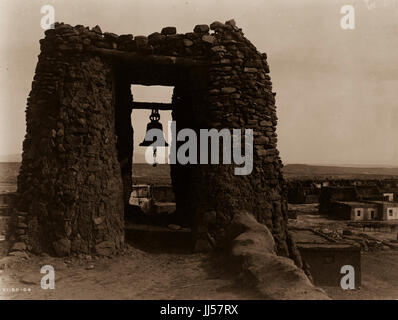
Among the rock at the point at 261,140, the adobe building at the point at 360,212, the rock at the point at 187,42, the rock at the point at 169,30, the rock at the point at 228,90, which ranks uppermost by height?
the rock at the point at 169,30

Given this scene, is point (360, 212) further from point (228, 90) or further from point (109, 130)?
point (109, 130)

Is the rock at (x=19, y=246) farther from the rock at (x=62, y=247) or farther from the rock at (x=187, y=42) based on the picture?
the rock at (x=187, y=42)

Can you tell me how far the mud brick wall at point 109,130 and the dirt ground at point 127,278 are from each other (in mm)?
432

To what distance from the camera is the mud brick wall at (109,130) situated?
695 centimetres

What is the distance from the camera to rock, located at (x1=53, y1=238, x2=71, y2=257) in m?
6.80

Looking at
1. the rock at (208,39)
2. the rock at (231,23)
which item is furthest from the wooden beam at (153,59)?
the rock at (231,23)

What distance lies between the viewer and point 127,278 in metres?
Answer: 6.02

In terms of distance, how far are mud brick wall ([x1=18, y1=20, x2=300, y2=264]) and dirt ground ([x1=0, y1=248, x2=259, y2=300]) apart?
43 cm

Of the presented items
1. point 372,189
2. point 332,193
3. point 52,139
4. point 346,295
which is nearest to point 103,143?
point 52,139

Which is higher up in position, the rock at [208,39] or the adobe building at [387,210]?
the rock at [208,39]

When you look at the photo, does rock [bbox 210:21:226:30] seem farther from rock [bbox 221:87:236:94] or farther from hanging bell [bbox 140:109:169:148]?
hanging bell [bbox 140:109:169:148]

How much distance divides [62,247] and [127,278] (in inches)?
60.2

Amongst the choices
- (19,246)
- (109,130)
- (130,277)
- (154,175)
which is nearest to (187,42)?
(109,130)

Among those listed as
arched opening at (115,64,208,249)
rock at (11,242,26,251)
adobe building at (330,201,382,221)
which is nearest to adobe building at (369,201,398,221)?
adobe building at (330,201,382,221)
